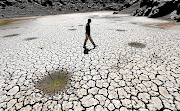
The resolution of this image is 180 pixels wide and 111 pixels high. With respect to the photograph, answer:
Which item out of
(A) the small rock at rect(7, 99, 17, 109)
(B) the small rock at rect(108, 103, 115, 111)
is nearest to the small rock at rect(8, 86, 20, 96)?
(A) the small rock at rect(7, 99, 17, 109)

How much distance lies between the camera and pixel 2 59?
19.6ft

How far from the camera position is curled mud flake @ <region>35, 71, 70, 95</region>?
360cm

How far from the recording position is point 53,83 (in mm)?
3904

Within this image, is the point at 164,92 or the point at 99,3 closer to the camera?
the point at 164,92

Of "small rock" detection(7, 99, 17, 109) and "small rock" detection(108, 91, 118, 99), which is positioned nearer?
"small rock" detection(7, 99, 17, 109)

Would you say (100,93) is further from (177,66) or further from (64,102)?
(177,66)

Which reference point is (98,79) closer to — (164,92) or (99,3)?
(164,92)

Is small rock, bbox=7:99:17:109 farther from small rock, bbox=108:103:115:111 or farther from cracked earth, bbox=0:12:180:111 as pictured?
small rock, bbox=108:103:115:111

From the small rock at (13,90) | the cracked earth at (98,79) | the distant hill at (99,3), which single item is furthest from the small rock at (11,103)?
the distant hill at (99,3)

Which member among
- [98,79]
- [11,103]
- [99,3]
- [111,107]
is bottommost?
[11,103]

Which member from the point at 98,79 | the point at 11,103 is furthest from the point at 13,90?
the point at 98,79

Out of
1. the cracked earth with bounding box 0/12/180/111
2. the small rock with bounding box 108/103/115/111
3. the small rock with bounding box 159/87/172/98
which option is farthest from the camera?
the small rock with bounding box 159/87/172/98

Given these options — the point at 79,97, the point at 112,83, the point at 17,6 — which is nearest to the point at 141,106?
the point at 112,83

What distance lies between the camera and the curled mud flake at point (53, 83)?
3604mm
